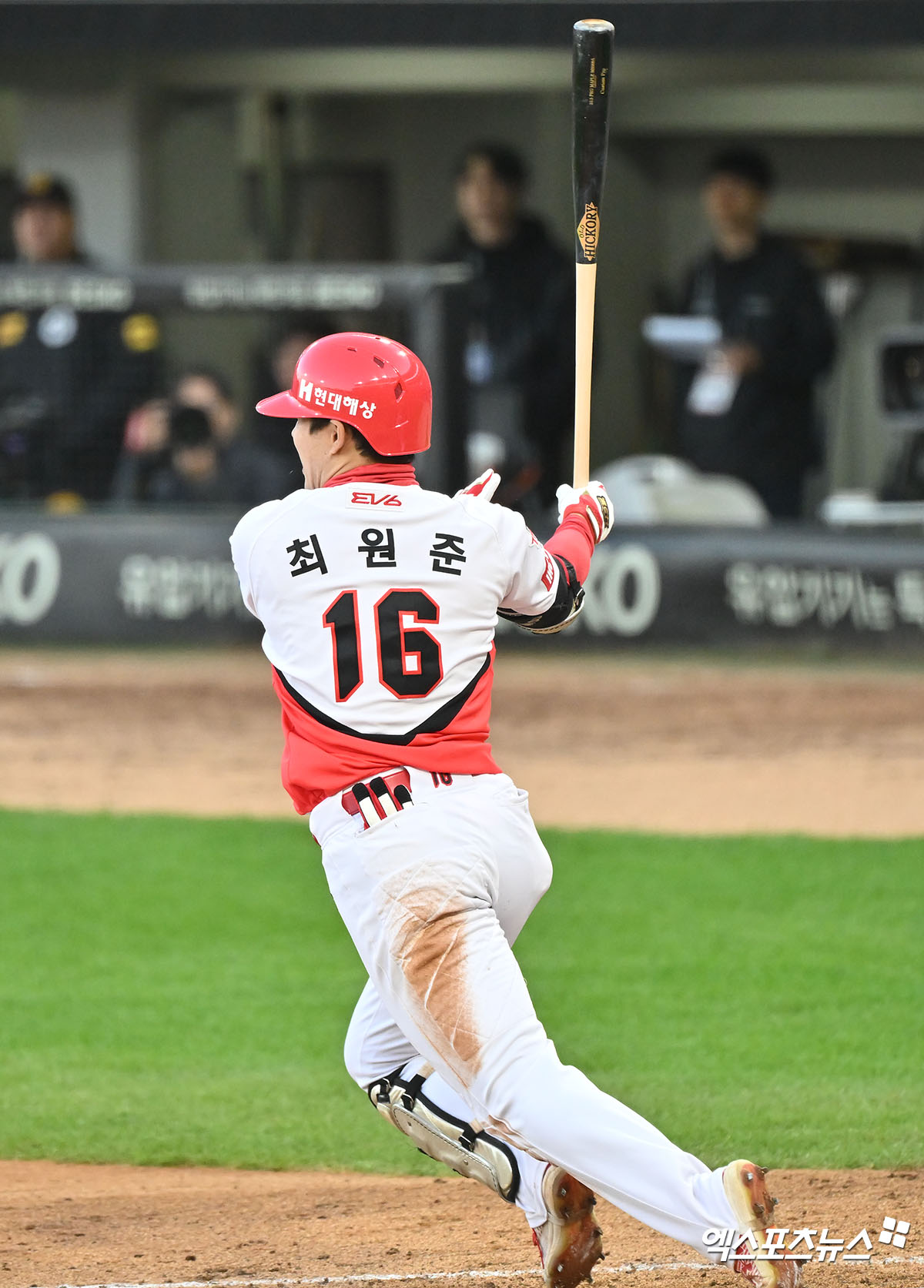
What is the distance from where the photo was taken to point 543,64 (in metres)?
14.4

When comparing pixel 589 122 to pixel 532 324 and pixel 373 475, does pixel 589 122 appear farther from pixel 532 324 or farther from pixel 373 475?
pixel 532 324

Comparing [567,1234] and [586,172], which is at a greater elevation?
[586,172]

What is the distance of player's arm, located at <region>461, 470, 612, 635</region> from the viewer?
11.4 ft

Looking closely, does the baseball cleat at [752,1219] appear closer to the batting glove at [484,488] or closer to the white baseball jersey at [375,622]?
the white baseball jersey at [375,622]

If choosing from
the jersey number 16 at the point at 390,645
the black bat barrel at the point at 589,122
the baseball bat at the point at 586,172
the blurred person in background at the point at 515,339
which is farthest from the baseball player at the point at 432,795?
the blurred person in background at the point at 515,339

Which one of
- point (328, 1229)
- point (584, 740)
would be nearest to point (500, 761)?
point (584, 740)

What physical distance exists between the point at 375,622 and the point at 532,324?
7.48m

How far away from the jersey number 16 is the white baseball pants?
155mm

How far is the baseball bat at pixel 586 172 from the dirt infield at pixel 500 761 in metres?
1.55

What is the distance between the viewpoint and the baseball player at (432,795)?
3.14 m

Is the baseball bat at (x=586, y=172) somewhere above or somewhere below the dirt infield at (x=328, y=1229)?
above

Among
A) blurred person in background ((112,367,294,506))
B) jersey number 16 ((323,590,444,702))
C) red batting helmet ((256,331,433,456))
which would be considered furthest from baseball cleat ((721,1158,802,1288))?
blurred person in background ((112,367,294,506))

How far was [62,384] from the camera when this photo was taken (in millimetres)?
10586

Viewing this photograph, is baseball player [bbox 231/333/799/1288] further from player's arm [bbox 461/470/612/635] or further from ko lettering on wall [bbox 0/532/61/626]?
ko lettering on wall [bbox 0/532/61/626]
